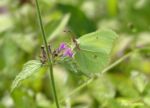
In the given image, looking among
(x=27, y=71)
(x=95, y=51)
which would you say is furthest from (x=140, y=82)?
(x=27, y=71)

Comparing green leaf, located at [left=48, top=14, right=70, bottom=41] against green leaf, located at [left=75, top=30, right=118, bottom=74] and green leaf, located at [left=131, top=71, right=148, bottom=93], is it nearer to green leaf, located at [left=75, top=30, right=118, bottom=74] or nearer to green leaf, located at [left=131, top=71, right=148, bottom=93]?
green leaf, located at [left=131, top=71, right=148, bottom=93]

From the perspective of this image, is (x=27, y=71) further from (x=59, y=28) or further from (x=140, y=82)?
(x=59, y=28)

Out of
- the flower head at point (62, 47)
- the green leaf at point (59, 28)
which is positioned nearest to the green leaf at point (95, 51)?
the flower head at point (62, 47)

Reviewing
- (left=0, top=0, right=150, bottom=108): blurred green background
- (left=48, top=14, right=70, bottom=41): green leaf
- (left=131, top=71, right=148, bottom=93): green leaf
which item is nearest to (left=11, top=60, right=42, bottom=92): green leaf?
(left=0, top=0, right=150, bottom=108): blurred green background

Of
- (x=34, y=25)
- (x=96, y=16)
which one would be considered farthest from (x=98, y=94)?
(x=96, y=16)

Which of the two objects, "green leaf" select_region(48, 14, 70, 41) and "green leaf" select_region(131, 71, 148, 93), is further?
"green leaf" select_region(48, 14, 70, 41)
